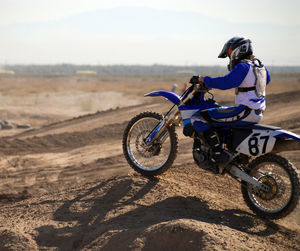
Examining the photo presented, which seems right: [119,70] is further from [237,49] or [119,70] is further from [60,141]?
[237,49]

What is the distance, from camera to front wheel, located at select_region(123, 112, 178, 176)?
6.14 meters

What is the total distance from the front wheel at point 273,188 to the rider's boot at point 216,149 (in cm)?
33

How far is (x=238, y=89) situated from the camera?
527 cm

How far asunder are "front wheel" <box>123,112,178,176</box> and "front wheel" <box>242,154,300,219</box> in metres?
1.29

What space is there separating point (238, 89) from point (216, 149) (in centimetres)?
81

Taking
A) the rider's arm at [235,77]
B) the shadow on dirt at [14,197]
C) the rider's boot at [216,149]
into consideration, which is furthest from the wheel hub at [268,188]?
the shadow on dirt at [14,197]

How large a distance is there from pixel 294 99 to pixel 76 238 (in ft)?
37.2

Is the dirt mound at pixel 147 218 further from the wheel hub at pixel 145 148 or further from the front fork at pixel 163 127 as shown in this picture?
the front fork at pixel 163 127

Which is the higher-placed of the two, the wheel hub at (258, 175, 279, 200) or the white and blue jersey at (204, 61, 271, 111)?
the white and blue jersey at (204, 61, 271, 111)

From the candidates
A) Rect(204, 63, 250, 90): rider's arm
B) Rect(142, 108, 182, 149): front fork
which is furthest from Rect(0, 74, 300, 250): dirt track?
Rect(204, 63, 250, 90): rider's arm

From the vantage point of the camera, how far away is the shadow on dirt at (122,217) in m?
4.57

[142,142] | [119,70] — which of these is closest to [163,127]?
[142,142]

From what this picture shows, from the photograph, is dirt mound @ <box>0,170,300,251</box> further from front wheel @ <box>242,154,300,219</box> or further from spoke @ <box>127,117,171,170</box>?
spoke @ <box>127,117,171,170</box>

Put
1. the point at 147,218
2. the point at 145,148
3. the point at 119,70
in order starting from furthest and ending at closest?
the point at 119,70
the point at 145,148
the point at 147,218
